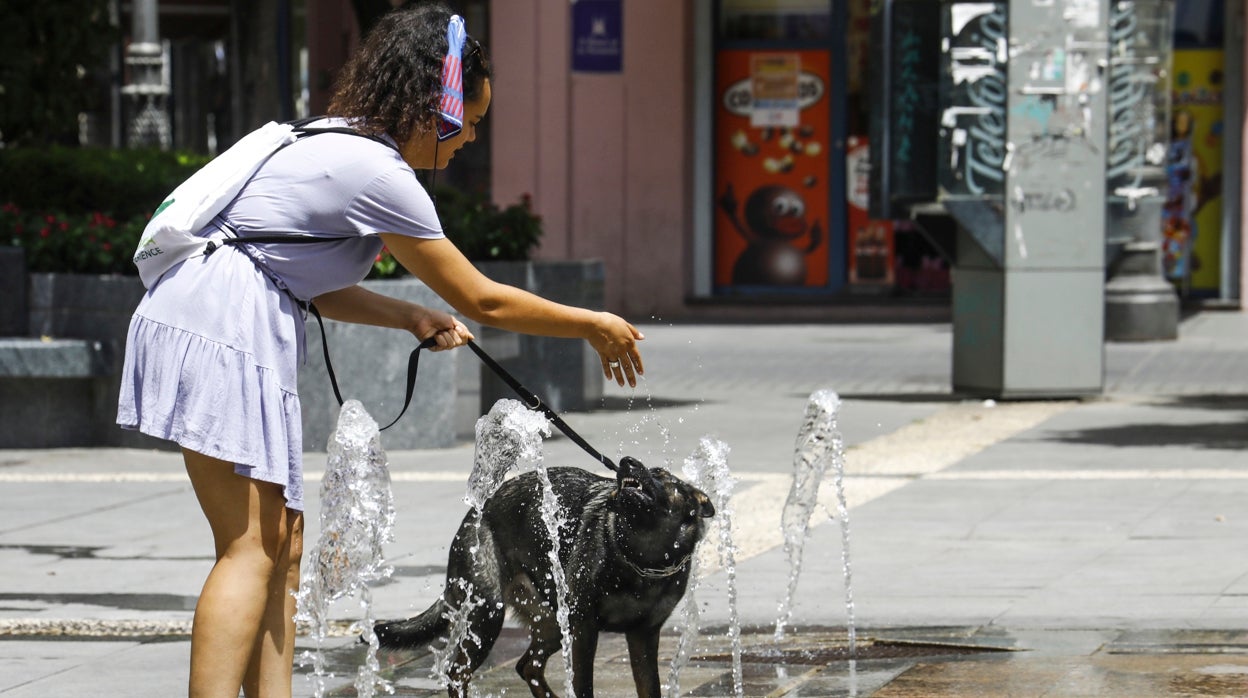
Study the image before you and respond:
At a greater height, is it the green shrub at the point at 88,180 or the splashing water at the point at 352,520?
the green shrub at the point at 88,180

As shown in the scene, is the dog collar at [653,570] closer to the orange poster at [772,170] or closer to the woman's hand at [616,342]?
the woman's hand at [616,342]

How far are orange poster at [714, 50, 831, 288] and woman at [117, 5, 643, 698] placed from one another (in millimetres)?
15200

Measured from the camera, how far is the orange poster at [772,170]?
19.2 metres

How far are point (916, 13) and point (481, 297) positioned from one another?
8.75 m

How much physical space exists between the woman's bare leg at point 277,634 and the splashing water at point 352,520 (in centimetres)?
44

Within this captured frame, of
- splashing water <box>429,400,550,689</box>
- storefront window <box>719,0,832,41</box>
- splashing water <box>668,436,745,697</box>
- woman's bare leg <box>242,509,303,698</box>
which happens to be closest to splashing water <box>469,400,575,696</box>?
splashing water <box>429,400,550,689</box>

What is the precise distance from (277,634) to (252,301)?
27.3 inches

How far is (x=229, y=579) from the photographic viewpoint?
13.0ft

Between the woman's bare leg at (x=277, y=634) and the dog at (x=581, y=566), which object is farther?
the dog at (x=581, y=566)

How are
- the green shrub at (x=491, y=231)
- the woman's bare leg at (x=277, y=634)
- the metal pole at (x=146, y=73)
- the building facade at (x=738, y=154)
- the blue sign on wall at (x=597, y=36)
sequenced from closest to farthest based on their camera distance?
the woman's bare leg at (x=277, y=634) → the green shrub at (x=491, y=231) → the metal pole at (x=146, y=73) → the blue sign on wall at (x=597, y=36) → the building facade at (x=738, y=154)

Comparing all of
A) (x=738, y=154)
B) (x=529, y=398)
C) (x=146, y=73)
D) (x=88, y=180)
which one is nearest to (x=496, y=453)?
(x=529, y=398)

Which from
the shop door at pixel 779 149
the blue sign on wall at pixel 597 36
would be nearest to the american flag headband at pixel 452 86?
the blue sign on wall at pixel 597 36

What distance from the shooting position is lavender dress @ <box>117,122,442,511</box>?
394cm

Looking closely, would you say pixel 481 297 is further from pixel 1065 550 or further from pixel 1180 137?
pixel 1180 137
